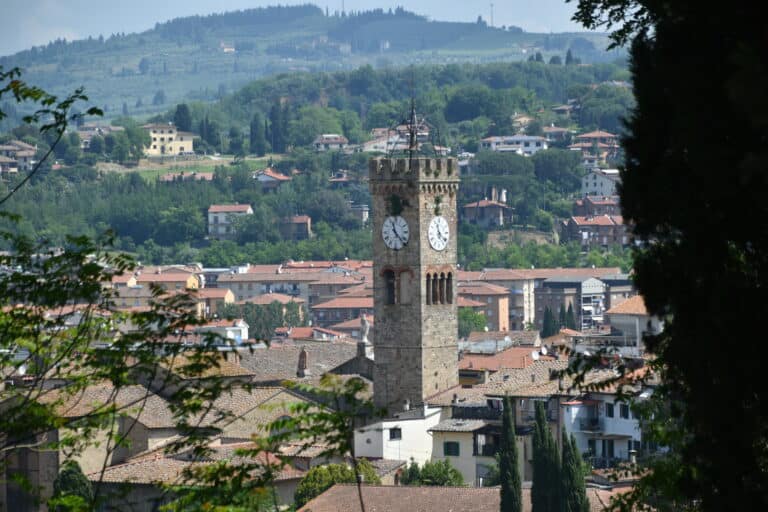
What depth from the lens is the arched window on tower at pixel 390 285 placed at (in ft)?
166

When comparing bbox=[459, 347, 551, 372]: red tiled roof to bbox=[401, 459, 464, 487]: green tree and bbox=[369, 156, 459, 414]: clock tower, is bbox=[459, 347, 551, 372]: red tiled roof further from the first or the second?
bbox=[401, 459, 464, 487]: green tree

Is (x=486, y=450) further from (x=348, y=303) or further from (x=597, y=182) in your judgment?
(x=597, y=182)

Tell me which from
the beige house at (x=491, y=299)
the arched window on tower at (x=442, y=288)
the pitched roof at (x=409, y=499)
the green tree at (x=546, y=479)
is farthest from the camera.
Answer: the beige house at (x=491, y=299)

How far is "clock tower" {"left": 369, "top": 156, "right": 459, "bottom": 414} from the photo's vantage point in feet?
163

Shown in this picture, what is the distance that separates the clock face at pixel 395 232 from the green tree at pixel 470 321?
151ft

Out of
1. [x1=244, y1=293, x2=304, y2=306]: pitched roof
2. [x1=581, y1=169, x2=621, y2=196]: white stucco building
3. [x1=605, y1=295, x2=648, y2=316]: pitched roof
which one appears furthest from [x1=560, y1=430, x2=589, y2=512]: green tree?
[x1=581, y1=169, x2=621, y2=196]: white stucco building

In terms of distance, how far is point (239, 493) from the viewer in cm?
1261

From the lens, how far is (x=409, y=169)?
167 feet

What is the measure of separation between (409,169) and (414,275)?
8.49 ft

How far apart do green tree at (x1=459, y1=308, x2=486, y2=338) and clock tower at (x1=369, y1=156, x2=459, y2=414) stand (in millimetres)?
45660

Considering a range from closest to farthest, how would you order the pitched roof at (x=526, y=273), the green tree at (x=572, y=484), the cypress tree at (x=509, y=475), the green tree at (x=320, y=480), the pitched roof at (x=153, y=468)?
1. the green tree at (x=572, y=484)
2. the pitched roof at (x=153, y=468)
3. the cypress tree at (x=509, y=475)
4. the green tree at (x=320, y=480)
5. the pitched roof at (x=526, y=273)

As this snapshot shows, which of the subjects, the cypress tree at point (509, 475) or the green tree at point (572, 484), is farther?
the cypress tree at point (509, 475)

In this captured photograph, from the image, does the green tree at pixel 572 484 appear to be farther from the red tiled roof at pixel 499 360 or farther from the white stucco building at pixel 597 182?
the white stucco building at pixel 597 182

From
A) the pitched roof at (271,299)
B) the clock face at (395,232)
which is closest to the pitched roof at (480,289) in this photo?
the pitched roof at (271,299)
